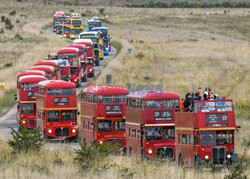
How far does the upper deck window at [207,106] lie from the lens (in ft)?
83.1

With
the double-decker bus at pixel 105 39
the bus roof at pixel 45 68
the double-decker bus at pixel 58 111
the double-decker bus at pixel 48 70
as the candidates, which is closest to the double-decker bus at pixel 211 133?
the double-decker bus at pixel 58 111

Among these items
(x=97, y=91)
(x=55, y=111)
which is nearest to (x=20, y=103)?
(x=55, y=111)

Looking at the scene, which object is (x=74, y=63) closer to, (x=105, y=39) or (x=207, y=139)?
(x=105, y=39)

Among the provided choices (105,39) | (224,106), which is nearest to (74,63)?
(105,39)

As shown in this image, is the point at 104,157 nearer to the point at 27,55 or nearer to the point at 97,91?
the point at 97,91

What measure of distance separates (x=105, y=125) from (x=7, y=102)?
25.8 meters

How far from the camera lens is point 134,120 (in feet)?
100

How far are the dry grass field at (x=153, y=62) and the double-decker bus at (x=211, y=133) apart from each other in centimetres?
152

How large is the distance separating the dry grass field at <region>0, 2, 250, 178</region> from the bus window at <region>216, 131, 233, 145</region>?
7.87 ft

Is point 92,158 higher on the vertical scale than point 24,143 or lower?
higher

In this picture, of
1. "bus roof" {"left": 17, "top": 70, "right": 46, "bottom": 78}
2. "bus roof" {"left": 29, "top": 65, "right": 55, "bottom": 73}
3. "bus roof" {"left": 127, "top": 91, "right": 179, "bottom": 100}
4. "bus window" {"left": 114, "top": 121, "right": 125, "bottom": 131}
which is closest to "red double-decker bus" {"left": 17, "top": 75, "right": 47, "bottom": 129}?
"bus roof" {"left": 17, "top": 70, "right": 46, "bottom": 78}

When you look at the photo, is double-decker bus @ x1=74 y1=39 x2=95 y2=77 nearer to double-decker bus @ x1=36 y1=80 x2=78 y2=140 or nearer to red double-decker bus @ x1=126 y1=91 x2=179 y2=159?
double-decker bus @ x1=36 y1=80 x2=78 y2=140

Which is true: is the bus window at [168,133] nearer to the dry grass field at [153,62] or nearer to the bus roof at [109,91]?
the dry grass field at [153,62]

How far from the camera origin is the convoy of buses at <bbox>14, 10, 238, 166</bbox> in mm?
25484
